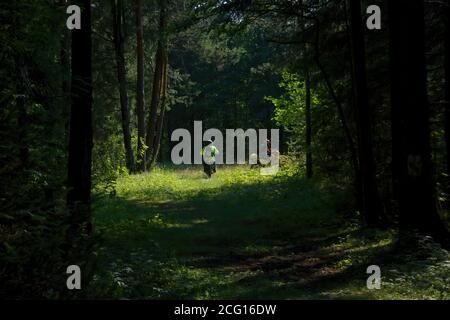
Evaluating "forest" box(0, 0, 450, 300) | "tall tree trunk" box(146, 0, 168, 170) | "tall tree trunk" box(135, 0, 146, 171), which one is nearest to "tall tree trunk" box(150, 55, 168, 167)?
"tall tree trunk" box(146, 0, 168, 170)

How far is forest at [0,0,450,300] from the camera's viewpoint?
6.99m

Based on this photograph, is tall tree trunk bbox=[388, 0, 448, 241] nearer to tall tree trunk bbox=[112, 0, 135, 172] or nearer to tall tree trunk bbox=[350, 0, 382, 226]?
tall tree trunk bbox=[350, 0, 382, 226]

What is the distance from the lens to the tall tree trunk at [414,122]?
10672mm

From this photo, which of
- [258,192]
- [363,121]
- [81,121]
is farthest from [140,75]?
[81,121]

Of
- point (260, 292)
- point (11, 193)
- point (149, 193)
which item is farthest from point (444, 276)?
point (149, 193)

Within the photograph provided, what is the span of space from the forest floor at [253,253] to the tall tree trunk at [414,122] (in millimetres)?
846

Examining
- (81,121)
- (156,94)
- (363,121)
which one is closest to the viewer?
(81,121)

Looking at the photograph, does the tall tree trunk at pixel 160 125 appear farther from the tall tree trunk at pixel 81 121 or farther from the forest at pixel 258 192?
the tall tree trunk at pixel 81 121

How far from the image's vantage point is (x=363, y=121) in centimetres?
1298

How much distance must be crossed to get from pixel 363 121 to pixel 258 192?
926 cm

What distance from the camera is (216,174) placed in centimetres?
3362

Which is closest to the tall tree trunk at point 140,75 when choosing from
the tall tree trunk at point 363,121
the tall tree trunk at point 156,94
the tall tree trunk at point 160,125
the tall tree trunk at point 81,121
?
the tall tree trunk at point 156,94

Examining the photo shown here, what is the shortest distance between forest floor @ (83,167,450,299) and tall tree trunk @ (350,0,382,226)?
73cm

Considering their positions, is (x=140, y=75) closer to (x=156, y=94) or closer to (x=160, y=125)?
(x=156, y=94)
